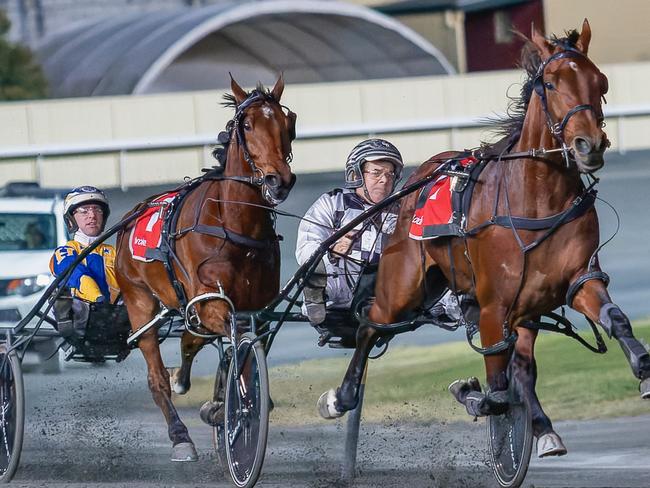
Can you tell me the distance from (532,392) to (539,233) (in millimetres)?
821

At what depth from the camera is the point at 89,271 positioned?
9.29 meters

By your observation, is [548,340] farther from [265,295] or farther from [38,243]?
[265,295]

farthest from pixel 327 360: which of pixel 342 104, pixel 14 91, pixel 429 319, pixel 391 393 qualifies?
pixel 14 91

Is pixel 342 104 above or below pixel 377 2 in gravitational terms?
below

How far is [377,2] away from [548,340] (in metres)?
20.0

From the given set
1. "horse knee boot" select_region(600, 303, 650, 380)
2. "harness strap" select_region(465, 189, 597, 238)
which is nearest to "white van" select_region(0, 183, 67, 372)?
"harness strap" select_region(465, 189, 597, 238)

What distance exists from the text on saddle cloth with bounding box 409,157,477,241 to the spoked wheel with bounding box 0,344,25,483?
8.90 ft

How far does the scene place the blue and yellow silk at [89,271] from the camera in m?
9.09

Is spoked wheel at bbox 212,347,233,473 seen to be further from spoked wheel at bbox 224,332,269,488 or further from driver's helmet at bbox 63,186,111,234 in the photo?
driver's helmet at bbox 63,186,111,234

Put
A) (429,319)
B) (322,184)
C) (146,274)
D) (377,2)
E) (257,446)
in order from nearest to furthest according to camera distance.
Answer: (257,446) < (429,319) < (146,274) < (322,184) < (377,2)

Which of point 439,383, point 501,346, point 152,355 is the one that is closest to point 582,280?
point 501,346

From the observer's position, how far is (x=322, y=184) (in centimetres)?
1658

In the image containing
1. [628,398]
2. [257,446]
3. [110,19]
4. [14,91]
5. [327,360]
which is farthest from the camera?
[110,19]

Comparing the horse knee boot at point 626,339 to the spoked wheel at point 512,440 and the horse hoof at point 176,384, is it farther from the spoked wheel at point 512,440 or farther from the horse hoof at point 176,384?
the horse hoof at point 176,384
